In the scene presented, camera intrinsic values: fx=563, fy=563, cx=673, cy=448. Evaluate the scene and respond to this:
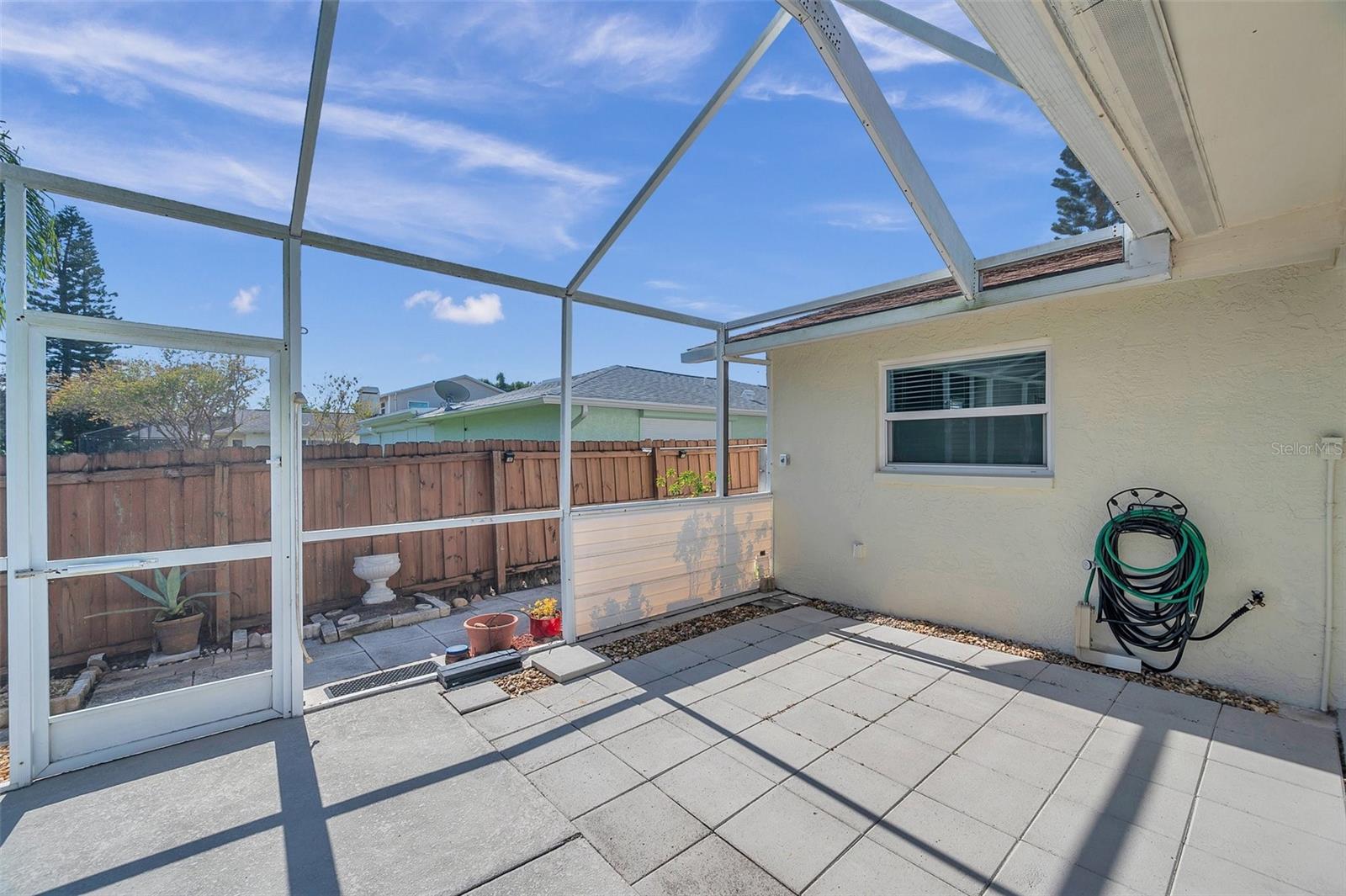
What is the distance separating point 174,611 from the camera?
3.31 m

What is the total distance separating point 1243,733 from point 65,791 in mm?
5895

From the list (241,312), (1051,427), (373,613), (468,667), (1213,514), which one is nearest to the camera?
(241,312)

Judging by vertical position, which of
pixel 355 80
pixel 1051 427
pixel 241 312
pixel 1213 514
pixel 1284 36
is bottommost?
pixel 1213 514

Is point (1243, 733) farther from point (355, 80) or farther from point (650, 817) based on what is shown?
point (355, 80)

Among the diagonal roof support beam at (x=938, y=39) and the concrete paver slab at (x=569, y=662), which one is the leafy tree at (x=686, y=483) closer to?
the concrete paver slab at (x=569, y=662)

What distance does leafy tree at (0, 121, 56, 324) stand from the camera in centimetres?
276

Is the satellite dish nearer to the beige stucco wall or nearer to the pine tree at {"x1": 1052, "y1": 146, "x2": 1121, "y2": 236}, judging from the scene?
the beige stucco wall

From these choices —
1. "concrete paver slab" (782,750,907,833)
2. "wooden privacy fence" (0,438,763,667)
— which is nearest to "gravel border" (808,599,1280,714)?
"concrete paver slab" (782,750,907,833)

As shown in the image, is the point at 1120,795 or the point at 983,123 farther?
the point at 983,123

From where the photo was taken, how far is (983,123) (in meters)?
4.48

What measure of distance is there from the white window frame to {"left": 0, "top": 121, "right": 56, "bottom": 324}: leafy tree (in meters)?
5.64

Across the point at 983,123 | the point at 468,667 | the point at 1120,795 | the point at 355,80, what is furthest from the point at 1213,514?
the point at 355,80

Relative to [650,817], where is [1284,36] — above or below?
above

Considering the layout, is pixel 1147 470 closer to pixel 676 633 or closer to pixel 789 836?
pixel 789 836
